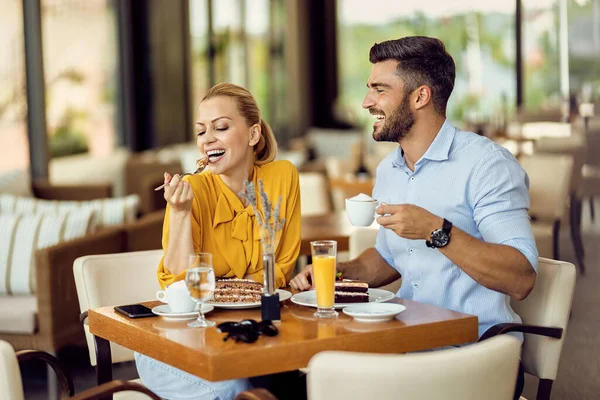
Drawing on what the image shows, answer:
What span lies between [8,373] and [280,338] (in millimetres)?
562

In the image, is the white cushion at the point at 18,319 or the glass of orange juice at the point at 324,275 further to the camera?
the white cushion at the point at 18,319

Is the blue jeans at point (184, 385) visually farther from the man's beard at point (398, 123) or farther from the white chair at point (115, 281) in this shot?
the man's beard at point (398, 123)

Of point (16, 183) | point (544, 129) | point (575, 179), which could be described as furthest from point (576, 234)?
point (16, 183)

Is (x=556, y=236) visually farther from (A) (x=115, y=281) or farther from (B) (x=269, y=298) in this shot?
(B) (x=269, y=298)

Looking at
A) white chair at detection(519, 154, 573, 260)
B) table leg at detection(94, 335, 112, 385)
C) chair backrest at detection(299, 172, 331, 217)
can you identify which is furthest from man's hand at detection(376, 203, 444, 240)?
white chair at detection(519, 154, 573, 260)

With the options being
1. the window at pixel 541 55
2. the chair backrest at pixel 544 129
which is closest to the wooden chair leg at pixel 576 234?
the chair backrest at pixel 544 129

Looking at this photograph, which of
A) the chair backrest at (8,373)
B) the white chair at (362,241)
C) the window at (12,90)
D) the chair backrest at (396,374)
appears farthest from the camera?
the window at (12,90)

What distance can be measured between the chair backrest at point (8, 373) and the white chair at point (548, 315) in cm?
135

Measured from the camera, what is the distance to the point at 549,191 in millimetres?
5863

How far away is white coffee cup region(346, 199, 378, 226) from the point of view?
7.90 ft

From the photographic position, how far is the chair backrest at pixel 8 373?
192 centimetres

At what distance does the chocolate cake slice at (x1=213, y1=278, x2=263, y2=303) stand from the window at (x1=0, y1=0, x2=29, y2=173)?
166 inches

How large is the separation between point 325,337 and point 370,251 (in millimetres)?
913

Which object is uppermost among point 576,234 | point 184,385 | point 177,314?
point 177,314
